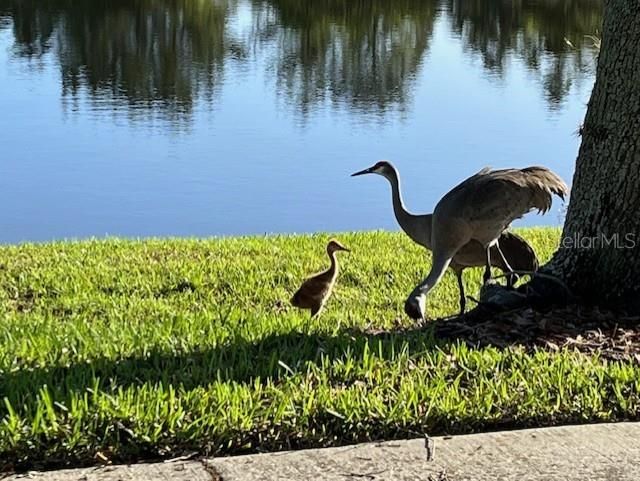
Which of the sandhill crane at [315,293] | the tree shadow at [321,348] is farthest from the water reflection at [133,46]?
the tree shadow at [321,348]

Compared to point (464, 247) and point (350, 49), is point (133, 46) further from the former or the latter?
point (464, 247)

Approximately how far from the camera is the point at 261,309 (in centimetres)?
720

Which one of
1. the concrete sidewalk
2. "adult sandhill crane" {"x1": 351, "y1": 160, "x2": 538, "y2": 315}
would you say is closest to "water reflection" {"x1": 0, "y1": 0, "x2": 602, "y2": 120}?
"adult sandhill crane" {"x1": 351, "y1": 160, "x2": 538, "y2": 315}

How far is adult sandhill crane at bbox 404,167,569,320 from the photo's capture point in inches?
264

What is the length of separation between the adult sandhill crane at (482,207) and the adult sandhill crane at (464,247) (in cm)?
27

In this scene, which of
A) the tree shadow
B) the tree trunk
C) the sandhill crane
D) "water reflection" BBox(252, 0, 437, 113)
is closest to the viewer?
the tree shadow

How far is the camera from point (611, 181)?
5543 mm

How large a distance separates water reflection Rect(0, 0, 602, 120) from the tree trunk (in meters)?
15.0

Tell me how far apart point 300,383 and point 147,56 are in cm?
2308

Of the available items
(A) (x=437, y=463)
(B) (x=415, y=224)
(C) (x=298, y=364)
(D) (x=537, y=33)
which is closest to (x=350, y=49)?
(D) (x=537, y=33)

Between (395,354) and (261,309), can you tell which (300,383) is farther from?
(261,309)

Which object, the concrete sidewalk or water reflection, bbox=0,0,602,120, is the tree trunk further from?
water reflection, bbox=0,0,602,120

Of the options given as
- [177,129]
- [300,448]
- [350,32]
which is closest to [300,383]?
[300,448]

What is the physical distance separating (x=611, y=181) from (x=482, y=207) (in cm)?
125
